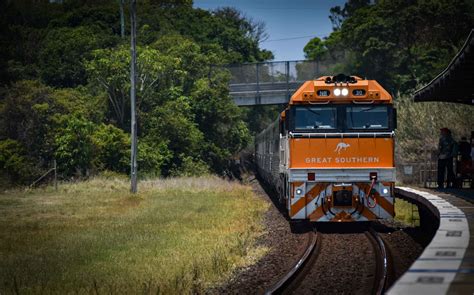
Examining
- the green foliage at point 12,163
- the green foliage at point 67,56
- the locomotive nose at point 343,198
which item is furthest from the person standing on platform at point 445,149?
the green foliage at point 67,56

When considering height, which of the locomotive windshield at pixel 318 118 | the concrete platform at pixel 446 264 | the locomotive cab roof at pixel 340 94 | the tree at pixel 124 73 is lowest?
the concrete platform at pixel 446 264

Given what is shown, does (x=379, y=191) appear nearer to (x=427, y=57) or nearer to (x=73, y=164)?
(x=73, y=164)

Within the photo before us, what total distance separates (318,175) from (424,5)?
41168mm

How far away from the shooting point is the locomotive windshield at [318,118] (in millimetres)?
19453

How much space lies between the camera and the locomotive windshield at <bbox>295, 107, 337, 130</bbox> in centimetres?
1945

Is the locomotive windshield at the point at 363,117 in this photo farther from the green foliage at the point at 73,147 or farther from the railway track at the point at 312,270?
the green foliage at the point at 73,147

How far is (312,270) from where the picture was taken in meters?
14.1

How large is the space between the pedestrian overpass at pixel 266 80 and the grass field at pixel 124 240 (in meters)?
24.3

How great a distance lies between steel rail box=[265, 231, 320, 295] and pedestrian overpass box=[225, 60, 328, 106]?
134 feet

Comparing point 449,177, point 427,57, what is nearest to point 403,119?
point 427,57

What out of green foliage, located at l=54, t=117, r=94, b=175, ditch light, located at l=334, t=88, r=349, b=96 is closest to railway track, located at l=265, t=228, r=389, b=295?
ditch light, located at l=334, t=88, r=349, b=96

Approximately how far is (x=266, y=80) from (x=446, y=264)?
162ft

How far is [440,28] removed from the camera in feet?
187

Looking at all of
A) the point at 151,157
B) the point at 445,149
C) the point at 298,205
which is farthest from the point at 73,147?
the point at 298,205
